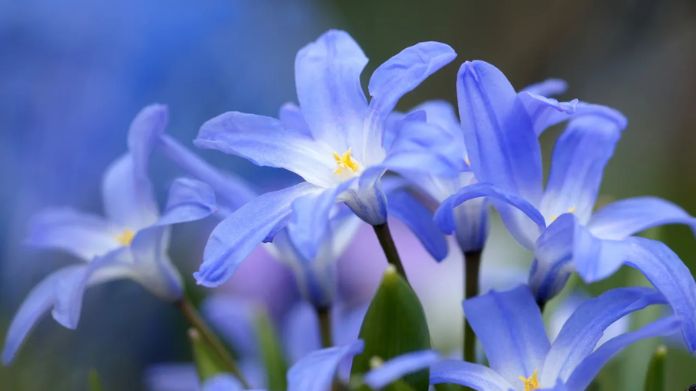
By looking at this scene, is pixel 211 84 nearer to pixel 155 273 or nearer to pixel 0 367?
pixel 0 367

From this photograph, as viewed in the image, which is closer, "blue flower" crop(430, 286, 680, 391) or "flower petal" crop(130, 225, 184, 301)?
"blue flower" crop(430, 286, 680, 391)

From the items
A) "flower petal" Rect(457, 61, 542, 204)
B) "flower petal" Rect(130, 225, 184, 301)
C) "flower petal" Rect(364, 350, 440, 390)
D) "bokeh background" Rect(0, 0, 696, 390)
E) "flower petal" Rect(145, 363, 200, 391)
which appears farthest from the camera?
"bokeh background" Rect(0, 0, 696, 390)

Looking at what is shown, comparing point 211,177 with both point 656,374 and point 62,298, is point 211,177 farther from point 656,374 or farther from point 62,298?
point 656,374

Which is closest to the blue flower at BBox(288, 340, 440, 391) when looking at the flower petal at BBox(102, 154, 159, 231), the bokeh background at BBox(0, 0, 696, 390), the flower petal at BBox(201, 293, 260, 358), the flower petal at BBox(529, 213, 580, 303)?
the flower petal at BBox(529, 213, 580, 303)

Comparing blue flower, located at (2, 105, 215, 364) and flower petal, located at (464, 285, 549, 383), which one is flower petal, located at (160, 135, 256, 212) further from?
flower petal, located at (464, 285, 549, 383)

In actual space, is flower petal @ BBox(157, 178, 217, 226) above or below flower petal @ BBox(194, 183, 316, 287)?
above

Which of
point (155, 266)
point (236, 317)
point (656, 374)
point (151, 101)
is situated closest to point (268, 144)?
point (155, 266)

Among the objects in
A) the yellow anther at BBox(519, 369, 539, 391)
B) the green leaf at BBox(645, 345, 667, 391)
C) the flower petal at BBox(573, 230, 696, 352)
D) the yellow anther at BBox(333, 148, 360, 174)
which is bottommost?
the green leaf at BBox(645, 345, 667, 391)
